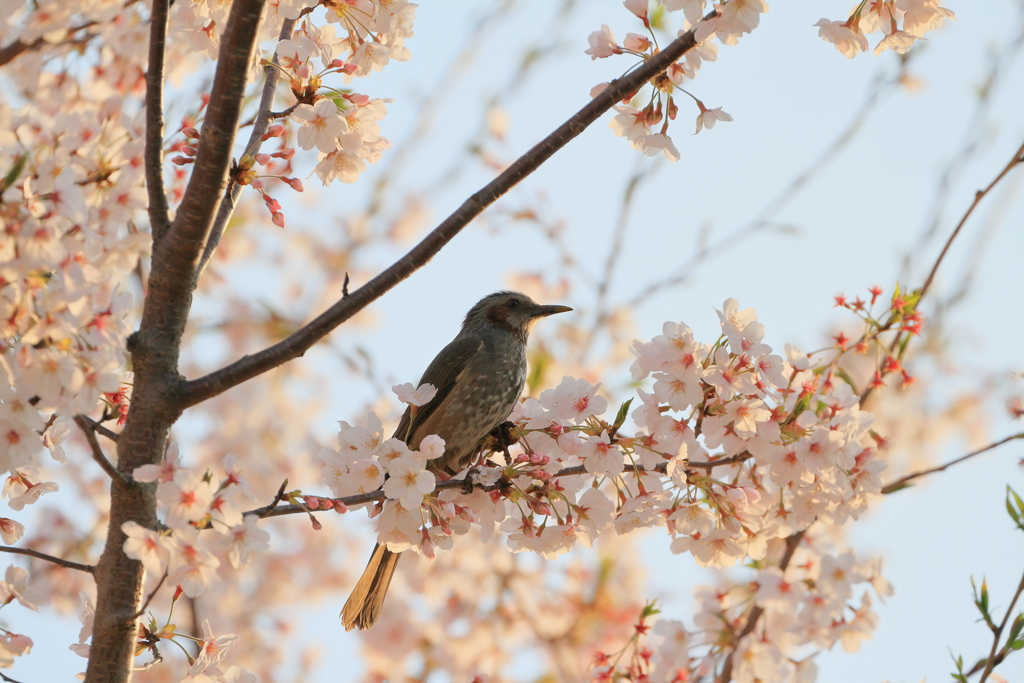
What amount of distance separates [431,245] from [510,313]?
92.4 inches

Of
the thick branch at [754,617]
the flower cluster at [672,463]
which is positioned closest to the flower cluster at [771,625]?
the thick branch at [754,617]

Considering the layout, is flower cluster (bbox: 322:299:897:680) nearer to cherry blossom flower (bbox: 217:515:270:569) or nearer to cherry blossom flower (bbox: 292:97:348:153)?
cherry blossom flower (bbox: 217:515:270:569)

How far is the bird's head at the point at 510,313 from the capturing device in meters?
4.60

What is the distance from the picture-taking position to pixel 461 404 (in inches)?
148

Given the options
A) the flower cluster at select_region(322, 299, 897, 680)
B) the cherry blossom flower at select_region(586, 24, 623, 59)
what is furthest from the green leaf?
the cherry blossom flower at select_region(586, 24, 623, 59)

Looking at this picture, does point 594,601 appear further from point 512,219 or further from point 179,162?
point 179,162

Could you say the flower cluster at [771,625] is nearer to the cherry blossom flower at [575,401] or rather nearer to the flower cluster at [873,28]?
the cherry blossom flower at [575,401]

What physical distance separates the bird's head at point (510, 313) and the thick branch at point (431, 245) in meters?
2.18

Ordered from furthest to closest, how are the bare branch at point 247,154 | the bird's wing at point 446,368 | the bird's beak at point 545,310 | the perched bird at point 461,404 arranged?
the bird's beak at point 545,310 < the bird's wing at point 446,368 < the perched bird at point 461,404 < the bare branch at point 247,154

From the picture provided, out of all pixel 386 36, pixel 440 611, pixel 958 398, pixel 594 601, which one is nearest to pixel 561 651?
pixel 594 601

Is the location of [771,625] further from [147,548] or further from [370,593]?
[147,548]

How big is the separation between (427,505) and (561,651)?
158 inches

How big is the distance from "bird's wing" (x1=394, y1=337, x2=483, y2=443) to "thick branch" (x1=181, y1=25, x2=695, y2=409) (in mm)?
1567

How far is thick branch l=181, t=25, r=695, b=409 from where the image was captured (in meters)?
2.15
